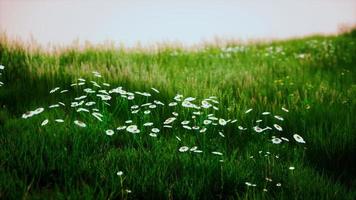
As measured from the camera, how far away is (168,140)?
11.9 ft

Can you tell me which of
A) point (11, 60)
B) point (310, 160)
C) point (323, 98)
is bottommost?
point (310, 160)

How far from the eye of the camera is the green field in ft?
9.66

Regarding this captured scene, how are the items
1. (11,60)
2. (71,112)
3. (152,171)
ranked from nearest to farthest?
(152,171), (71,112), (11,60)

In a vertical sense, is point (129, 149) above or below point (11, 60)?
below

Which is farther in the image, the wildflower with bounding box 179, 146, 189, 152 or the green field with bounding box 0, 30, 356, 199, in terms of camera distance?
the wildflower with bounding box 179, 146, 189, 152

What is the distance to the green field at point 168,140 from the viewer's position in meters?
2.94

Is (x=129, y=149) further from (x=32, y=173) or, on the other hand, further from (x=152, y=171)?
(x=32, y=173)

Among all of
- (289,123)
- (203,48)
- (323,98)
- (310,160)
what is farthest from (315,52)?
(310,160)

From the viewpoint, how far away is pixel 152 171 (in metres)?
2.98

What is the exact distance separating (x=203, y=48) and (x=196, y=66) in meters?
2.16

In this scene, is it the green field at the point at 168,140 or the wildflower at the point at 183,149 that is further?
the wildflower at the point at 183,149

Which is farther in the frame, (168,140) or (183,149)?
(168,140)

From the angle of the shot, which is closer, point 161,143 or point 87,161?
point 87,161

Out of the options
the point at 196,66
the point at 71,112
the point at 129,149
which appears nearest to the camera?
the point at 129,149
